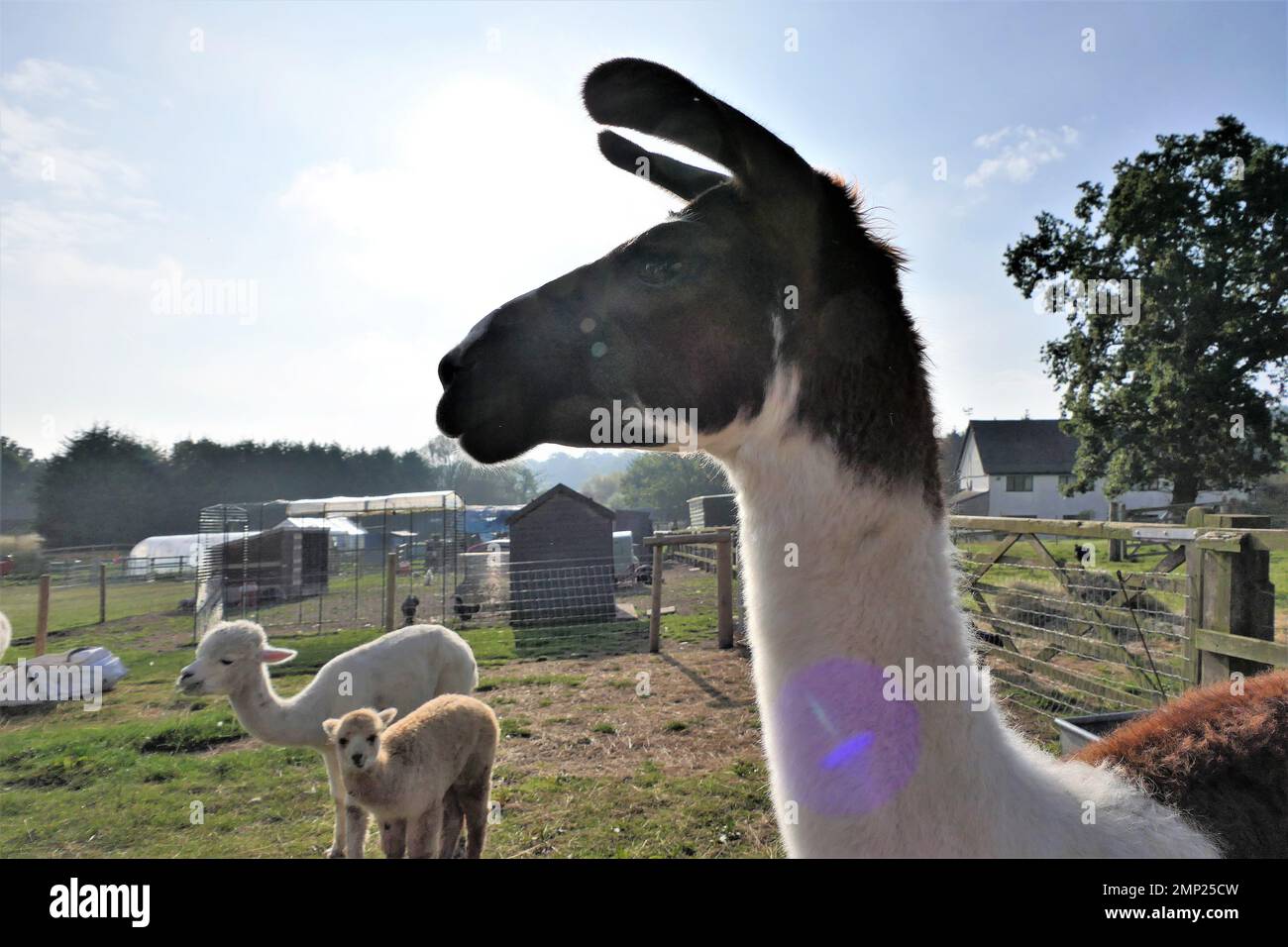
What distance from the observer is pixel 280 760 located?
7383mm

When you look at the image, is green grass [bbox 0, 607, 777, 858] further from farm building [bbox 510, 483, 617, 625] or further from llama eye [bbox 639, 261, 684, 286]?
farm building [bbox 510, 483, 617, 625]

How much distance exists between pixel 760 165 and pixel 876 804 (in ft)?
4.98

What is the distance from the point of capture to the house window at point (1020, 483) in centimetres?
5725

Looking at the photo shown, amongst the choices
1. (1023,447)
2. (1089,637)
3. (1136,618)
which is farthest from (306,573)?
(1023,447)

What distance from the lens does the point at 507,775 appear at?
6.66 metres

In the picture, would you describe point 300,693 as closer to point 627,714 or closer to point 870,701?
point 627,714

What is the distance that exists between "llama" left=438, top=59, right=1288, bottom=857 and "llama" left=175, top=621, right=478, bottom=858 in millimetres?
4771

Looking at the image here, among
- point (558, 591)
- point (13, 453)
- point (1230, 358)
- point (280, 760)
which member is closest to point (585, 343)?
point (280, 760)

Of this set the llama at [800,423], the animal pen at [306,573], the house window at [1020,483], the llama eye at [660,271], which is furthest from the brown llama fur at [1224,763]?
the house window at [1020,483]

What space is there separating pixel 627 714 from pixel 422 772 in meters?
4.20

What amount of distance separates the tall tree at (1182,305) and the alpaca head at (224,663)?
105ft

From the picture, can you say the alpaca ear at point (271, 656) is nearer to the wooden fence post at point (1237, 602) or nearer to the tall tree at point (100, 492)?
the wooden fence post at point (1237, 602)

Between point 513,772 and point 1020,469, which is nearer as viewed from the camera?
point 513,772
